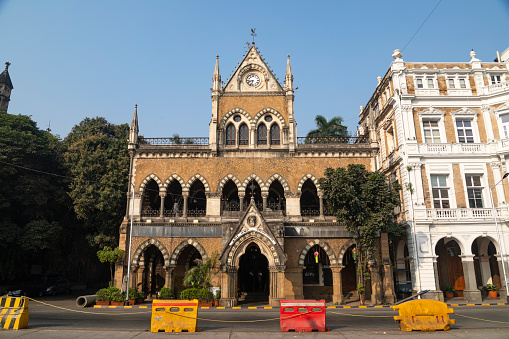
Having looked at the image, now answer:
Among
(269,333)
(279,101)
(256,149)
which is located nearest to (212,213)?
(256,149)

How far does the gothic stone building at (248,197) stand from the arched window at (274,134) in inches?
3.1

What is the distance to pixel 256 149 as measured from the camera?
1061 inches

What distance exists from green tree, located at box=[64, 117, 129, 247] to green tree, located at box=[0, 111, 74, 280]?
5.42 ft

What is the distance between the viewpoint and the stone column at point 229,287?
21.9m

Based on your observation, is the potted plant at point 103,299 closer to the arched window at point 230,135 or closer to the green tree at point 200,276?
the green tree at point 200,276

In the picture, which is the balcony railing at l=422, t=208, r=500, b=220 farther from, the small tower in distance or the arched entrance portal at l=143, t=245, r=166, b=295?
the small tower in distance

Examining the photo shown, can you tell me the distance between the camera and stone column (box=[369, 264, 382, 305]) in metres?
23.0

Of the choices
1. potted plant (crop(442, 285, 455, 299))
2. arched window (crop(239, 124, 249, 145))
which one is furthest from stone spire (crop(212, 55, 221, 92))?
potted plant (crop(442, 285, 455, 299))

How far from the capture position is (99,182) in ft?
93.7

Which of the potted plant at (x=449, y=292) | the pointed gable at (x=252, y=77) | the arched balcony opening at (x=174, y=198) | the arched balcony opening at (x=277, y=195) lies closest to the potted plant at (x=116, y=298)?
the arched balcony opening at (x=174, y=198)

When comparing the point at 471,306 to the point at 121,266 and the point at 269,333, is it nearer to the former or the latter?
the point at 269,333

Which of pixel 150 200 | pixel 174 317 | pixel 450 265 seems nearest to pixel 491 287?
pixel 450 265

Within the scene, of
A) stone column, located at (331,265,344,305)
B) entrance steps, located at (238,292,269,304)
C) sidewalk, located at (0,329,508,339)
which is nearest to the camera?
sidewalk, located at (0,329,508,339)

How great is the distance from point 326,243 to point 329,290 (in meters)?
4.03
